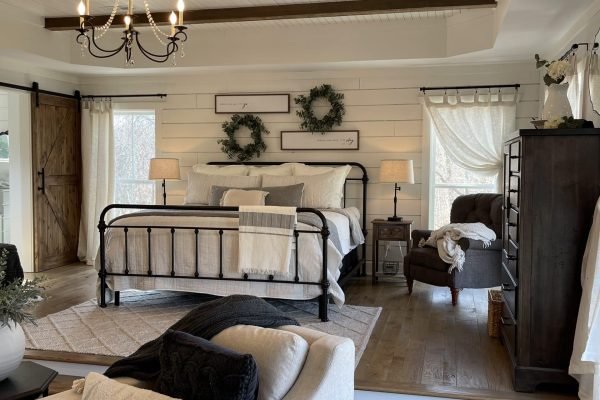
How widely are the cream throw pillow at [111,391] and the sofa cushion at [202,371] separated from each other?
8 cm

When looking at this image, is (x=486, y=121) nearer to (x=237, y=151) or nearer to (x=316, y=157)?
(x=316, y=157)

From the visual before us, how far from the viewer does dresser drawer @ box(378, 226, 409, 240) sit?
5727 mm

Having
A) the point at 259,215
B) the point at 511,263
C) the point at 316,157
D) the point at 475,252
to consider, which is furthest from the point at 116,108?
the point at 511,263

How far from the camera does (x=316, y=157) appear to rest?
6.43 metres

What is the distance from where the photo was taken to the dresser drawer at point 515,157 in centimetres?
318

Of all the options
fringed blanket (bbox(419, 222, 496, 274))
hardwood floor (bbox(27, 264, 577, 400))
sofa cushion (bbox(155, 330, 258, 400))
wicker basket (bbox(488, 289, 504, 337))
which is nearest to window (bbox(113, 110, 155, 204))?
hardwood floor (bbox(27, 264, 577, 400))

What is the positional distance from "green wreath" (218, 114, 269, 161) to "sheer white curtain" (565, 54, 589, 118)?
3363mm

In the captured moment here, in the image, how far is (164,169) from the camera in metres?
6.30

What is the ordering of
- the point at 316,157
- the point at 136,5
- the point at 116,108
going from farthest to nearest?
1. the point at 116,108
2. the point at 316,157
3. the point at 136,5

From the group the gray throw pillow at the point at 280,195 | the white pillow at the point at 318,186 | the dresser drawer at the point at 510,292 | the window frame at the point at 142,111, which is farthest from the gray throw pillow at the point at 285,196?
the dresser drawer at the point at 510,292

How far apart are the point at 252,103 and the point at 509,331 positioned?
158 inches

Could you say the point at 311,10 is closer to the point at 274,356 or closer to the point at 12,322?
the point at 12,322

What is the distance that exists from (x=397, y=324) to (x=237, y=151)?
3021 mm

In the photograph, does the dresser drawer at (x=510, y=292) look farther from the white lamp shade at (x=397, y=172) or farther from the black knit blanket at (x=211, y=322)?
the white lamp shade at (x=397, y=172)
